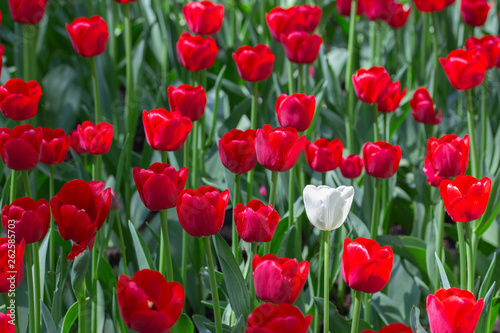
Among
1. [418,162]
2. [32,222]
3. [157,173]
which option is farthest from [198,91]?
[418,162]

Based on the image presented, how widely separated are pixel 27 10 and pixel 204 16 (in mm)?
410

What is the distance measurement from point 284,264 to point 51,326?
359 mm

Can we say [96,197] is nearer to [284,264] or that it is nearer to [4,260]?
[4,260]

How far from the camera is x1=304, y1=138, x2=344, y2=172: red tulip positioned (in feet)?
3.81

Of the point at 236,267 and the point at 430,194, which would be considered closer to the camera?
the point at 236,267

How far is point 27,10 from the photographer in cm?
142

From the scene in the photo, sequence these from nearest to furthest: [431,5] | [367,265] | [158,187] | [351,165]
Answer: [367,265]
[158,187]
[351,165]
[431,5]

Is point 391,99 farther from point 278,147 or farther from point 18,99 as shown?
point 18,99

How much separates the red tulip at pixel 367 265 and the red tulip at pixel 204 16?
890 mm

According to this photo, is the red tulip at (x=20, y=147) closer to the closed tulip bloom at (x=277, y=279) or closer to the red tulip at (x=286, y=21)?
the closed tulip bloom at (x=277, y=279)

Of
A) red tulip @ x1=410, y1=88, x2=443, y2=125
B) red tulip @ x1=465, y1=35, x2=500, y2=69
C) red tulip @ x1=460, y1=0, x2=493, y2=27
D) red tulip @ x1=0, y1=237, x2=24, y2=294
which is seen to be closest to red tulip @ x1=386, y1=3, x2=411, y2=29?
red tulip @ x1=460, y1=0, x2=493, y2=27

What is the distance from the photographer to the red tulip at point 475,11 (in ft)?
5.59

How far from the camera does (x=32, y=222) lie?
0.85 metres

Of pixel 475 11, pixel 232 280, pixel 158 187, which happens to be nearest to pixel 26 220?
pixel 158 187
